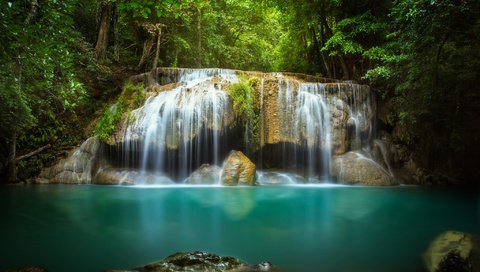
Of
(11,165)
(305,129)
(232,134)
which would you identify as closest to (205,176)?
(232,134)

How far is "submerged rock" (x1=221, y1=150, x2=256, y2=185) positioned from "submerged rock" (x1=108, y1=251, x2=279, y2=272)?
716cm

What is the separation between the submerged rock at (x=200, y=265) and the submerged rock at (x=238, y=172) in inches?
282

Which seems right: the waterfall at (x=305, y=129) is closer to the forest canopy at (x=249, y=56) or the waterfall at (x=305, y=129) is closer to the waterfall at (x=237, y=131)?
the waterfall at (x=237, y=131)

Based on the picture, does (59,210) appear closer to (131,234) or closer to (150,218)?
(150,218)

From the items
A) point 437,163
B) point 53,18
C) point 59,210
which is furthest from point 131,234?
point 437,163

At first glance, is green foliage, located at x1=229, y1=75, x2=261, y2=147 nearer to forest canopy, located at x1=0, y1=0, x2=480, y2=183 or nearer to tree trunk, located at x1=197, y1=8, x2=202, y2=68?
forest canopy, located at x1=0, y1=0, x2=480, y2=183

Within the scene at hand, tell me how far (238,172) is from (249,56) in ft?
44.2

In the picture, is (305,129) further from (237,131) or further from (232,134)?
(232,134)

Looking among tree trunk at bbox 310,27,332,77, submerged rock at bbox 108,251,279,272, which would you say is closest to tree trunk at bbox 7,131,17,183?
submerged rock at bbox 108,251,279,272

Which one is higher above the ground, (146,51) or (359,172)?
(146,51)

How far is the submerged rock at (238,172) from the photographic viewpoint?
35.7 feet

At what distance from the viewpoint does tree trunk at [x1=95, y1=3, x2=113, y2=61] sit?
51.1ft

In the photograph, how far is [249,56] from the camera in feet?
74.4

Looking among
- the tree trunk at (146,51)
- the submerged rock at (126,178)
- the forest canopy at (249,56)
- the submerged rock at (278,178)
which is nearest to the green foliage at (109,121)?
the forest canopy at (249,56)
